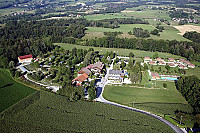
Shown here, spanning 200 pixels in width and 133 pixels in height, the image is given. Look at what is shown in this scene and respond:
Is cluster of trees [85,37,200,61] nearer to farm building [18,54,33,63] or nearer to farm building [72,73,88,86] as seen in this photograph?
farm building [18,54,33,63]

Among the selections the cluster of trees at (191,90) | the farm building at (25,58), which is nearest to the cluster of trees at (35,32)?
the farm building at (25,58)

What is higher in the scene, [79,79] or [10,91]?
[79,79]

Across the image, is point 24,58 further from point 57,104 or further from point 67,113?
point 67,113

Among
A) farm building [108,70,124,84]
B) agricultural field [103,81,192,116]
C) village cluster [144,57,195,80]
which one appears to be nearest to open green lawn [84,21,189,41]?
village cluster [144,57,195,80]

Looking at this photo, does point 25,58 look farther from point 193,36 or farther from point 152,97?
point 193,36

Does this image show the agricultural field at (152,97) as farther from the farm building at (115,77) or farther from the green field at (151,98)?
the farm building at (115,77)

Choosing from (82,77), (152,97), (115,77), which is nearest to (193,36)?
(115,77)
